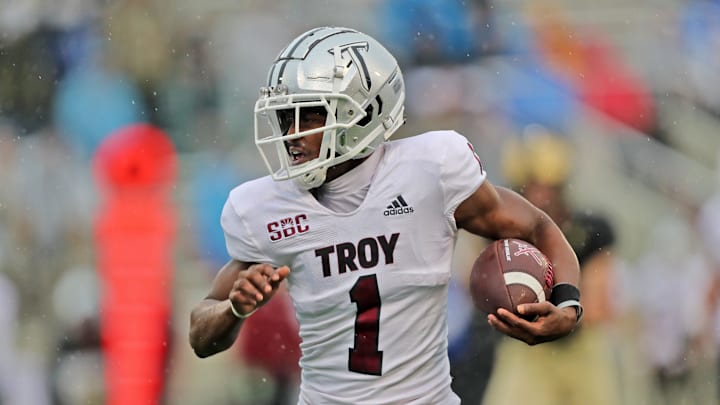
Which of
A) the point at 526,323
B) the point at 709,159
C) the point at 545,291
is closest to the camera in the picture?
the point at 526,323

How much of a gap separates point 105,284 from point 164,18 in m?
1.21

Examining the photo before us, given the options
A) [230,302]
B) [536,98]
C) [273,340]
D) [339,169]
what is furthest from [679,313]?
[230,302]

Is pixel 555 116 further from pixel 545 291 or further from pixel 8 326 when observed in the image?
pixel 8 326

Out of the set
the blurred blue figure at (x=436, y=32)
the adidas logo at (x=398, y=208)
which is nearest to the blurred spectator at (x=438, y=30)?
the blurred blue figure at (x=436, y=32)

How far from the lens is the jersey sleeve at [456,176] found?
9.48 feet

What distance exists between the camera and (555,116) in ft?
16.5

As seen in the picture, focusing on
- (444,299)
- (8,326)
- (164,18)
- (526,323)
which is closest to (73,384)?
(8,326)

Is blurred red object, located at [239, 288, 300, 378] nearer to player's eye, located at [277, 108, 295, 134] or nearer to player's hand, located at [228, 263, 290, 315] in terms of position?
player's eye, located at [277, 108, 295, 134]

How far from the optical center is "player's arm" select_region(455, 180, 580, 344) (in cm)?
282

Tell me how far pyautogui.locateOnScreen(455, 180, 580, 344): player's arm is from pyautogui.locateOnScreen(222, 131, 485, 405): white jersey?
64 mm

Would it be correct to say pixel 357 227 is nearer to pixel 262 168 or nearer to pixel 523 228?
pixel 523 228

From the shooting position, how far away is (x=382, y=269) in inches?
113

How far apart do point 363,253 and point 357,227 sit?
65 mm

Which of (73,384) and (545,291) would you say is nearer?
(545,291)
